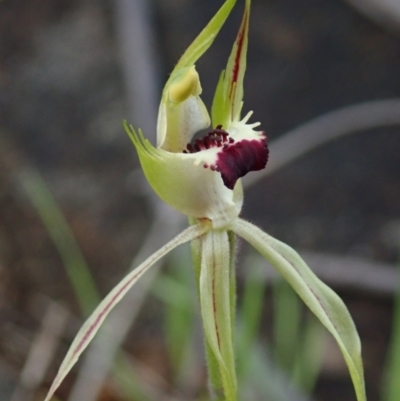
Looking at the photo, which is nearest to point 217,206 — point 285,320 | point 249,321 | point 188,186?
point 188,186

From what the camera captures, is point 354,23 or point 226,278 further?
point 354,23

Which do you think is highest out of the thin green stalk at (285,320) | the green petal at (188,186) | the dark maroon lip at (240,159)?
the thin green stalk at (285,320)

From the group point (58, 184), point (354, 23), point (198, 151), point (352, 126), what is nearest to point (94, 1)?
point (58, 184)

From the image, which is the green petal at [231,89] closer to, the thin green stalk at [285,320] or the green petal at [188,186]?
the green petal at [188,186]

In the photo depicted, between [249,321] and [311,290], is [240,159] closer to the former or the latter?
[311,290]

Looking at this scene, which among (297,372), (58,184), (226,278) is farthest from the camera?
(58,184)

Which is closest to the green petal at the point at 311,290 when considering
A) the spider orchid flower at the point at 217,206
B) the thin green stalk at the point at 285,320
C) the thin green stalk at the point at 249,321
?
the spider orchid flower at the point at 217,206

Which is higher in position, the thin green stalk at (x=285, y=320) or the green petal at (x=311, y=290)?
the thin green stalk at (x=285, y=320)

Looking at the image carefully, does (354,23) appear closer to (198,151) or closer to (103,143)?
(103,143)
